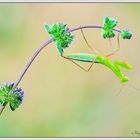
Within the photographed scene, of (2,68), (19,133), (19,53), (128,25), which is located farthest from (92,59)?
(128,25)

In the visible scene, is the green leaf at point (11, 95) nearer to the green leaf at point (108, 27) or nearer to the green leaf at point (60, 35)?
the green leaf at point (60, 35)

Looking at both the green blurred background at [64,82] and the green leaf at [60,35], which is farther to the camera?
the green blurred background at [64,82]

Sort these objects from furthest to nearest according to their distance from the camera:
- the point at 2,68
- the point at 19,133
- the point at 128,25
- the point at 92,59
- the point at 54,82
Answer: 1. the point at 128,25
2. the point at 54,82
3. the point at 2,68
4. the point at 19,133
5. the point at 92,59

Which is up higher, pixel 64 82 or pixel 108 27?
pixel 64 82

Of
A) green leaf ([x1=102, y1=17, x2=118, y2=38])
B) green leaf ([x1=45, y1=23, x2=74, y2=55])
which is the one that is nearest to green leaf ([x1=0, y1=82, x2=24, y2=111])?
green leaf ([x1=45, y1=23, x2=74, y2=55])

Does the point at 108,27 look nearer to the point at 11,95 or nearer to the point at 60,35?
the point at 60,35

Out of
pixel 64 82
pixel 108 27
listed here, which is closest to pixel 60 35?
pixel 108 27

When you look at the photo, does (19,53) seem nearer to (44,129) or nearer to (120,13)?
(44,129)

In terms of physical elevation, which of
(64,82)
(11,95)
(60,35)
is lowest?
(11,95)

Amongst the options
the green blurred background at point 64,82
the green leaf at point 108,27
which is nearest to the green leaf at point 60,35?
the green leaf at point 108,27
